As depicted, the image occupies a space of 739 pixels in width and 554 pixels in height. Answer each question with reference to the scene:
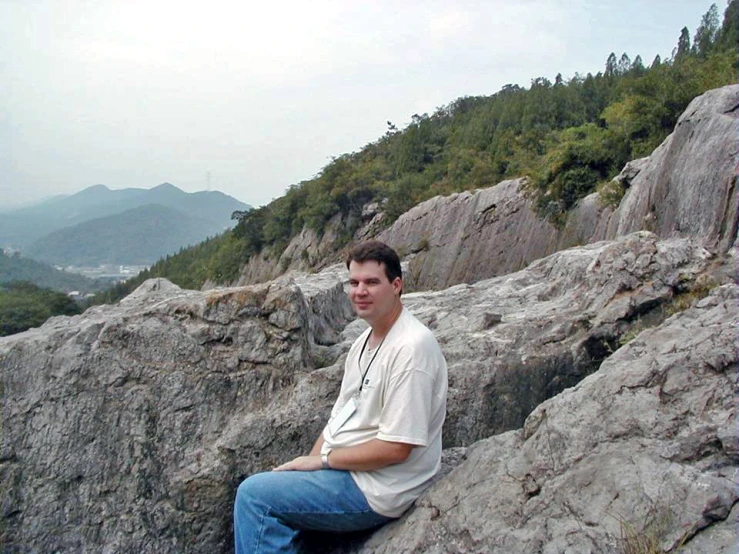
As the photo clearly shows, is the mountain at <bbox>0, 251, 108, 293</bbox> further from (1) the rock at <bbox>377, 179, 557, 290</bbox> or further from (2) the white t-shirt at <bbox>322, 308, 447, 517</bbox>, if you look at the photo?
(2) the white t-shirt at <bbox>322, 308, 447, 517</bbox>

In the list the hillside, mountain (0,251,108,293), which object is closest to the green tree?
the hillside

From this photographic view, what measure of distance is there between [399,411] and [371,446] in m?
0.25

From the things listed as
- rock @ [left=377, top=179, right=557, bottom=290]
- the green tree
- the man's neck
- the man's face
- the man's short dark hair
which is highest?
the green tree

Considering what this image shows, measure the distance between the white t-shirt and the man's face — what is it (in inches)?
4.3

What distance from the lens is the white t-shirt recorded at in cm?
327

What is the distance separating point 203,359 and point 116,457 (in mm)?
931

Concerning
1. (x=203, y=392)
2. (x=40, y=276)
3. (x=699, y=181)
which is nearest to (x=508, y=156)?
(x=699, y=181)

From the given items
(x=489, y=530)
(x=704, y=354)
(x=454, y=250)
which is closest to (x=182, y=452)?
(x=489, y=530)

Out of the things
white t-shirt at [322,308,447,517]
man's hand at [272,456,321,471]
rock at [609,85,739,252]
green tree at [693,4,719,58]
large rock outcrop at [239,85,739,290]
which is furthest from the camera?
green tree at [693,4,719,58]

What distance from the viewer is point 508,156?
125ft

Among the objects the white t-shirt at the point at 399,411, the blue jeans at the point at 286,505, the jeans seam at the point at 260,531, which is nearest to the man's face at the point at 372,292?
the white t-shirt at the point at 399,411

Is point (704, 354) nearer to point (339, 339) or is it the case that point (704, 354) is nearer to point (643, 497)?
point (643, 497)

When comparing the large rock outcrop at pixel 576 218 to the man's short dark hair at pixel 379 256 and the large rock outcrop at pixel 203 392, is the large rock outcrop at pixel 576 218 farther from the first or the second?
the man's short dark hair at pixel 379 256

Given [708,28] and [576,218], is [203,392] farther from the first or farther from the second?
[708,28]
